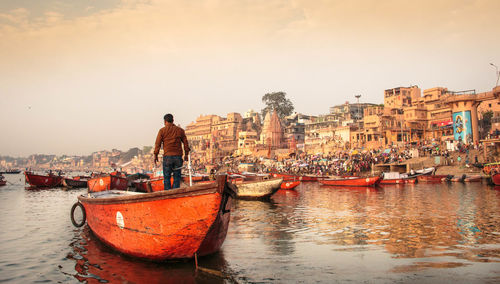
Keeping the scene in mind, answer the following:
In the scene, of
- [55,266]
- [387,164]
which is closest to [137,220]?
[55,266]

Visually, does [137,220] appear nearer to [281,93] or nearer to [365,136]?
[365,136]

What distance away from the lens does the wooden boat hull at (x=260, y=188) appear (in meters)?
22.3

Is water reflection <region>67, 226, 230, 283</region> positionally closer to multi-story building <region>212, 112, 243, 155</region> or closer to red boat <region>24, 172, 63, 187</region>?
red boat <region>24, 172, 63, 187</region>

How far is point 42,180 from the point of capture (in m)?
43.5

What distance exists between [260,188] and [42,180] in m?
34.0

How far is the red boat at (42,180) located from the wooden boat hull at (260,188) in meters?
32.2

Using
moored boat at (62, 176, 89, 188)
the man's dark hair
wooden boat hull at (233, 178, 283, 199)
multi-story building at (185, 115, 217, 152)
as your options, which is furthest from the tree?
the man's dark hair

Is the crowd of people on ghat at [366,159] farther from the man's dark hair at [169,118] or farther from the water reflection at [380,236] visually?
the man's dark hair at [169,118]

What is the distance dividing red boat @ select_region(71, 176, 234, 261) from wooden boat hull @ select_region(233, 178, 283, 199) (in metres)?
14.4

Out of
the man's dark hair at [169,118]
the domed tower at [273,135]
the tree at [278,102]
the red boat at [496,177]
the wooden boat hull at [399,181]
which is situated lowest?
the wooden boat hull at [399,181]

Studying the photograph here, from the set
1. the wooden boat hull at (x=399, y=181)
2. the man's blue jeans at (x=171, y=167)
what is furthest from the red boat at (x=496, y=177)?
the man's blue jeans at (x=171, y=167)

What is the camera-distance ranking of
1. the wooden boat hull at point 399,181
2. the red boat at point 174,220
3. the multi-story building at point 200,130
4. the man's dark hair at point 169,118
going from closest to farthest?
the red boat at point 174,220 < the man's dark hair at point 169,118 < the wooden boat hull at point 399,181 < the multi-story building at point 200,130

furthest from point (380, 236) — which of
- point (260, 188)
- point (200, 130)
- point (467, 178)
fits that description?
point (200, 130)

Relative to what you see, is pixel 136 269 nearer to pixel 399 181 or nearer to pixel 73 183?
pixel 399 181
